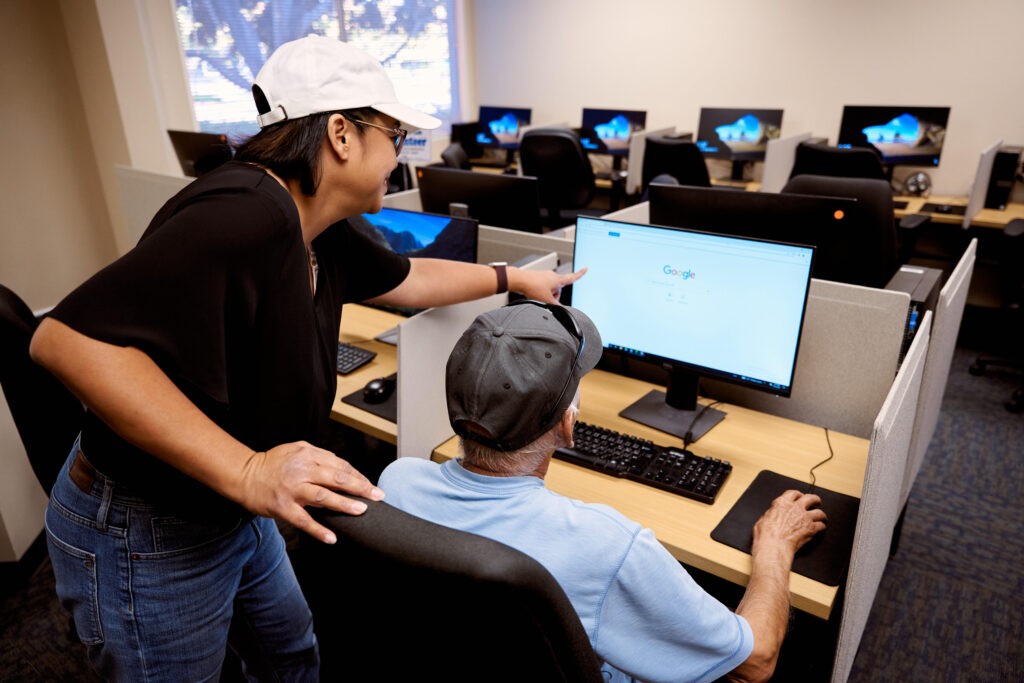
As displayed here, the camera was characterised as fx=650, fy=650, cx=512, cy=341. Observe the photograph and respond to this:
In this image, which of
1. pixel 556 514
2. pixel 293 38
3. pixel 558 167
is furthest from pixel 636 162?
pixel 556 514

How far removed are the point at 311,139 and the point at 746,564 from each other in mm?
986

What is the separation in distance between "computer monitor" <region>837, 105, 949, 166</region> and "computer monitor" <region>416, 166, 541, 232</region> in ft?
9.70

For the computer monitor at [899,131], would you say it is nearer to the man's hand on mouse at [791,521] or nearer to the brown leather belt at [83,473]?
the man's hand on mouse at [791,521]

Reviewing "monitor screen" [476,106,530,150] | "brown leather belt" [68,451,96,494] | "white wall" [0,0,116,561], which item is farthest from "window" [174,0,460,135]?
"brown leather belt" [68,451,96,494]

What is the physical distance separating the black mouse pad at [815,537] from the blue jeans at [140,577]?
2.78ft

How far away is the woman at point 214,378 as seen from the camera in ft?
2.54

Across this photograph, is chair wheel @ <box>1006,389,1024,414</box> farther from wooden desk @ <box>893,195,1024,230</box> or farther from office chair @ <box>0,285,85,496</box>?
office chair @ <box>0,285,85,496</box>

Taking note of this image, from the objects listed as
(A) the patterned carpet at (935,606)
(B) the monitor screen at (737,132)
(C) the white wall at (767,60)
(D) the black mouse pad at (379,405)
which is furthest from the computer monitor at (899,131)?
(D) the black mouse pad at (379,405)

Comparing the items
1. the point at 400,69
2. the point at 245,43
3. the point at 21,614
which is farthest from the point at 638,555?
the point at 400,69

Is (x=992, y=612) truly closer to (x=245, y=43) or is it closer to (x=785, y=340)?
(x=785, y=340)

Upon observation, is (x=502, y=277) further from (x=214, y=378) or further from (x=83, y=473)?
(x=83, y=473)

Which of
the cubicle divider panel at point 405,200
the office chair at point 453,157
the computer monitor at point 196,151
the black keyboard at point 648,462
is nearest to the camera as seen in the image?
the black keyboard at point 648,462

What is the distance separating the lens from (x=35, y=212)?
12.1 ft

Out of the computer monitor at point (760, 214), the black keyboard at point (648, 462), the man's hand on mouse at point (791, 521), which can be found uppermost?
the computer monitor at point (760, 214)
